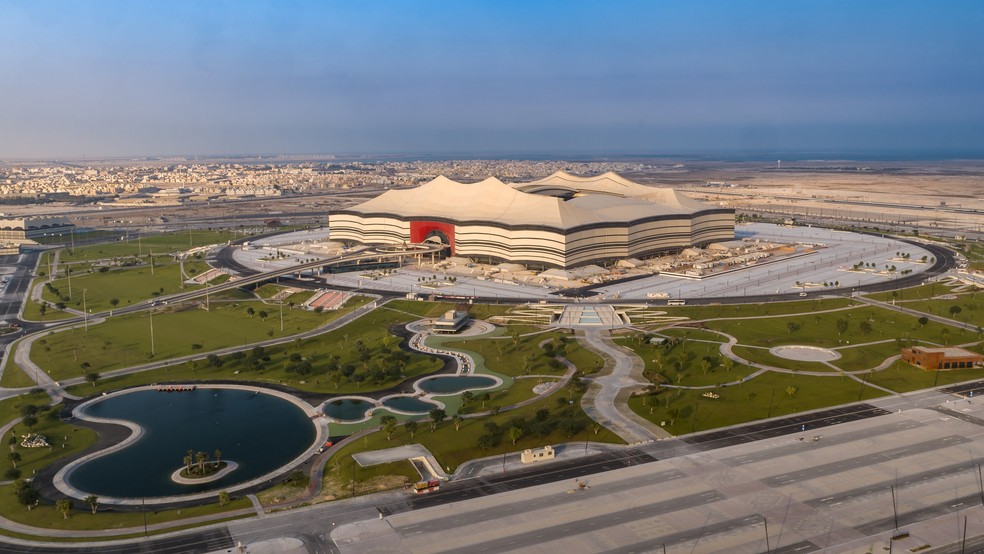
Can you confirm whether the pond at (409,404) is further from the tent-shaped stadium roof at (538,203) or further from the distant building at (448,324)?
the tent-shaped stadium roof at (538,203)

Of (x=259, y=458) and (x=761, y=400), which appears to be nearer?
(x=259, y=458)

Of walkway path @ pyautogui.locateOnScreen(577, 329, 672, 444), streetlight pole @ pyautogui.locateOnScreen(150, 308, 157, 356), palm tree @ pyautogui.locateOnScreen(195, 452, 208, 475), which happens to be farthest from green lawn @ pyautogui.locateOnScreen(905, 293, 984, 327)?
streetlight pole @ pyautogui.locateOnScreen(150, 308, 157, 356)

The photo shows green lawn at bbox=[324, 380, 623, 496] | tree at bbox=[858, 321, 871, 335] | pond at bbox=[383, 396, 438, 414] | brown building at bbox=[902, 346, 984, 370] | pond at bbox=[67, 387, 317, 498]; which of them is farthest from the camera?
tree at bbox=[858, 321, 871, 335]

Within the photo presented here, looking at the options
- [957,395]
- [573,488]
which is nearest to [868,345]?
[957,395]

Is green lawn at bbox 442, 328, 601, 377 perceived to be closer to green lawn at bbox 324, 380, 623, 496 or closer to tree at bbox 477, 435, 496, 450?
green lawn at bbox 324, 380, 623, 496

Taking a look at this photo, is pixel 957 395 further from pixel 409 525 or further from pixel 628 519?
pixel 409 525

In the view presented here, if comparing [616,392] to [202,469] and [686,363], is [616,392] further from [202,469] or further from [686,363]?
[202,469]

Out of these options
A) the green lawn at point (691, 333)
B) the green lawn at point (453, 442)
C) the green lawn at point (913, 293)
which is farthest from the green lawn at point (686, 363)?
the green lawn at point (913, 293)
